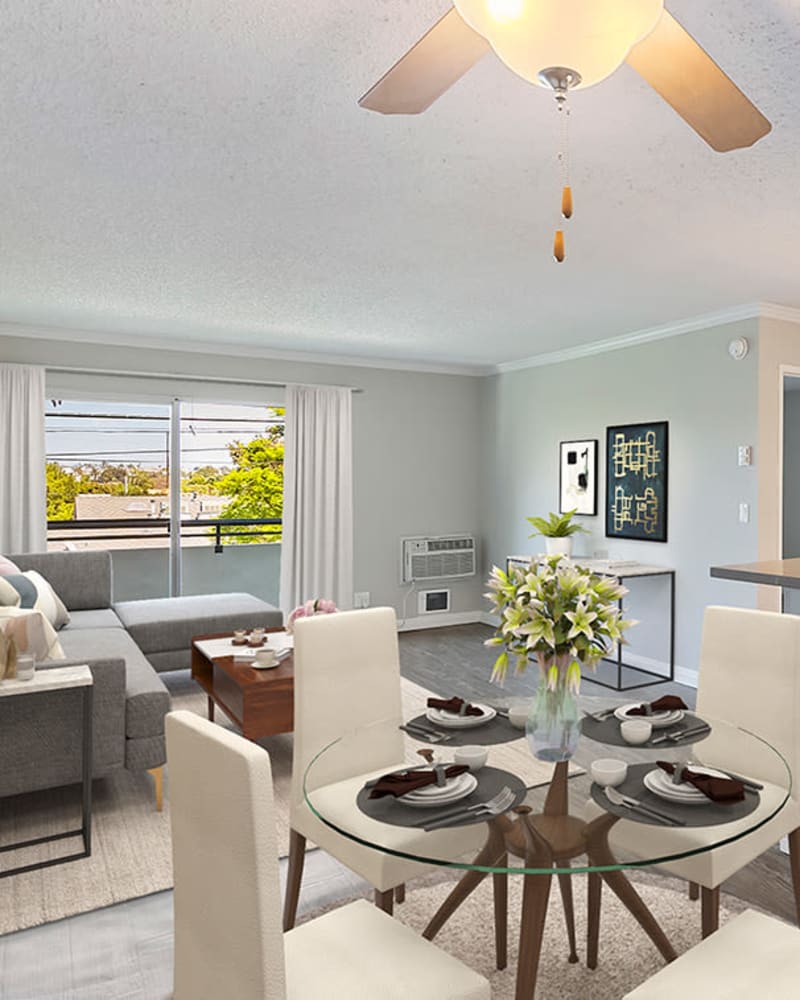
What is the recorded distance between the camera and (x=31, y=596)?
3992 mm

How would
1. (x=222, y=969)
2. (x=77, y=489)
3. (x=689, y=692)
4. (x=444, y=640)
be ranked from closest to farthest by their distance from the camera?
(x=222, y=969), (x=689, y=692), (x=77, y=489), (x=444, y=640)

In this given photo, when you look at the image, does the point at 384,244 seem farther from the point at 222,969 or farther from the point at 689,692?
the point at 689,692

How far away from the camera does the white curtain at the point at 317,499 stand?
20.4ft

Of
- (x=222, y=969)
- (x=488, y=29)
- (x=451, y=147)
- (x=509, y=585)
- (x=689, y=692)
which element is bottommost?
(x=689, y=692)

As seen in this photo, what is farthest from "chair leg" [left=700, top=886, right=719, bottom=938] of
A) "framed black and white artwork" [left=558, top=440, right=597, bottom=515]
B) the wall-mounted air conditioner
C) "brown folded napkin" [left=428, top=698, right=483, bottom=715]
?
the wall-mounted air conditioner

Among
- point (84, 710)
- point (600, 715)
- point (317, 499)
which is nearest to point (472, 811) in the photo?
point (600, 715)

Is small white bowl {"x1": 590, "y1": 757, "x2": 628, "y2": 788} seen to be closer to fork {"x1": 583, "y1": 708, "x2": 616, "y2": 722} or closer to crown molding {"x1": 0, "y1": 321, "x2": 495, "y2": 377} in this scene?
fork {"x1": 583, "y1": 708, "x2": 616, "y2": 722}

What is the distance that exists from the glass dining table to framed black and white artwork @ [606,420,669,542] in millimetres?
3491

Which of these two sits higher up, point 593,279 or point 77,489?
point 593,279

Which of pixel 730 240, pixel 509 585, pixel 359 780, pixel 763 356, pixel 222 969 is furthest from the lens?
pixel 763 356

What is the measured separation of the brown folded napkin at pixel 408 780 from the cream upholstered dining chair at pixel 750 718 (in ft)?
1.01

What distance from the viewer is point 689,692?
4.88m

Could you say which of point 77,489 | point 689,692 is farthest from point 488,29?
point 77,489

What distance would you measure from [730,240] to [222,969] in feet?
11.3
